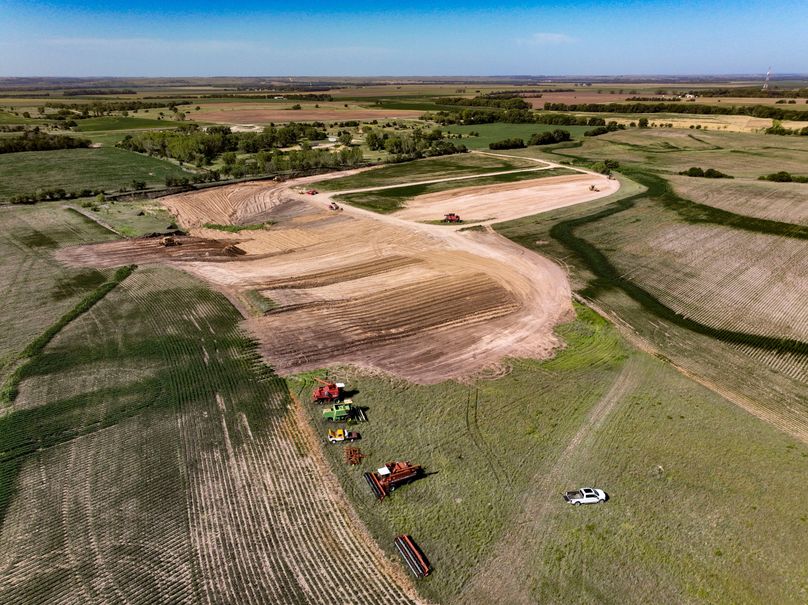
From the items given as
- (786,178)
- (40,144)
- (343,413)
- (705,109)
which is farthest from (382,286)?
(705,109)

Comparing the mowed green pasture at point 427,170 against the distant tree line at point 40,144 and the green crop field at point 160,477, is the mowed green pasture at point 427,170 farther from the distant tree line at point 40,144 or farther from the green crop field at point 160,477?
the distant tree line at point 40,144

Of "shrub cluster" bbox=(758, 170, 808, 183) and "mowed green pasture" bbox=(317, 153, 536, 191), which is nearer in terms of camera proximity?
"shrub cluster" bbox=(758, 170, 808, 183)

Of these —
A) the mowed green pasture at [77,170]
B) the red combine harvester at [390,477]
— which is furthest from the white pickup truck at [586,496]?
the mowed green pasture at [77,170]

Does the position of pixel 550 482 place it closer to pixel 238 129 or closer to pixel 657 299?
pixel 657 299

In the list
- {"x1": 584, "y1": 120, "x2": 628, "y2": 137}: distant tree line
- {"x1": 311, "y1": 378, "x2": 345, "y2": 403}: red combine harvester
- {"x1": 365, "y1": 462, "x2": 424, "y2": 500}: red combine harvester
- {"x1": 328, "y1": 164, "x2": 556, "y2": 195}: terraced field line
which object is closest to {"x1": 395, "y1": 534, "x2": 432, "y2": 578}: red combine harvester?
{"x1": 365, "y1": 462, "x2": 424, "y2": 500}: red combine harvester

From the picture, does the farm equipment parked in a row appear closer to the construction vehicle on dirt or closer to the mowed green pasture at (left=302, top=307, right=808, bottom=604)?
the mowed green pasture at (left=302, top=307, right=808, bottom=604)

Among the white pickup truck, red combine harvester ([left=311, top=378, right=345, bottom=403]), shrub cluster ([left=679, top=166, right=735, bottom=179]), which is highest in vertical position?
shrub cluster ([left=679, top=166, right=735, bottom=179])

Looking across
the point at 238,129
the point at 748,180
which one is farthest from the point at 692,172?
the point at 238,129

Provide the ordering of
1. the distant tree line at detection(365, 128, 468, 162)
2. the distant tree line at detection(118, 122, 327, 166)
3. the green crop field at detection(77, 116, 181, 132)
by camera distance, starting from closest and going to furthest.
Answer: the distant tree line at detection(118, 122, 327, 166) < the distant tree line at detection(365, 128, 468, 162) < the green crop field at detection(77, 116, 181, 132)
